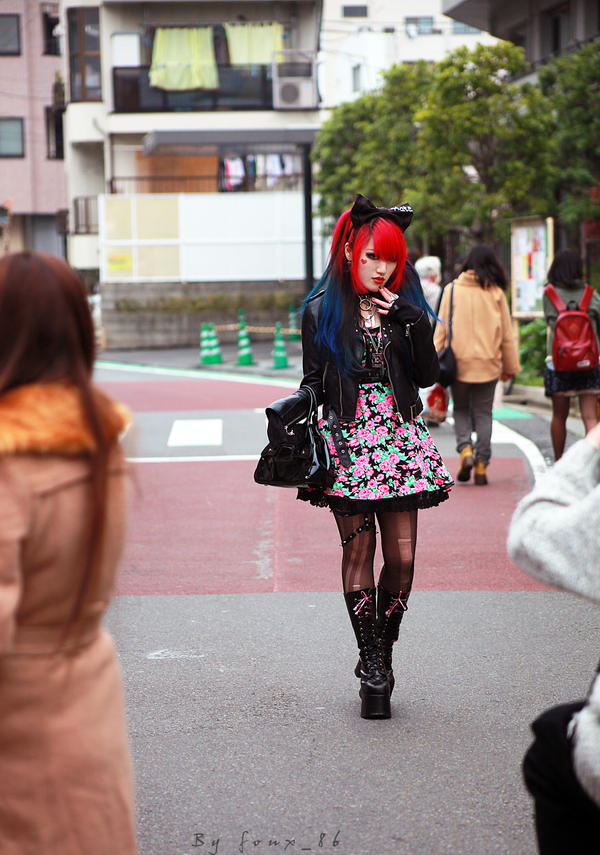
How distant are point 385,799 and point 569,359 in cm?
648

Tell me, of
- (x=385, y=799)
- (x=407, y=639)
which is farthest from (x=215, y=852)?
(x=407, y=639)

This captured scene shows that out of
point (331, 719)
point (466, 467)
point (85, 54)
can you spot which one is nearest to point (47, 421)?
point (331, 719)

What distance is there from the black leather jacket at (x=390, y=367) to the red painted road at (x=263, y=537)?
1.16 metres

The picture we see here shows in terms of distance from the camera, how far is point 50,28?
177 feet

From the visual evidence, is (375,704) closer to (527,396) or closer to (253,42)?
(527,396)

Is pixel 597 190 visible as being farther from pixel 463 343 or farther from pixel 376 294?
pixel 376 294

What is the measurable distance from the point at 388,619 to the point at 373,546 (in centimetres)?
29

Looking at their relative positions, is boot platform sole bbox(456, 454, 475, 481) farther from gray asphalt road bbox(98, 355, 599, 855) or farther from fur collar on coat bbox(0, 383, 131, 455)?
fur collar on coat bbox(0, 383, 131, 455)

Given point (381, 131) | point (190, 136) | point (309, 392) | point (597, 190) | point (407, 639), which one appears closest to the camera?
point (309, 392)

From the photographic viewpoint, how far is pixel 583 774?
2258 mm

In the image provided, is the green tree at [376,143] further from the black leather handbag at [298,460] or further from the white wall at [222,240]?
the black leather handbag at [298,460]

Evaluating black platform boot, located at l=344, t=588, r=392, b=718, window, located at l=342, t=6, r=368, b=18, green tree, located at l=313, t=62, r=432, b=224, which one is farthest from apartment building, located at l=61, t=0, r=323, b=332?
window, located at l=342, t=6, r=368, b=18

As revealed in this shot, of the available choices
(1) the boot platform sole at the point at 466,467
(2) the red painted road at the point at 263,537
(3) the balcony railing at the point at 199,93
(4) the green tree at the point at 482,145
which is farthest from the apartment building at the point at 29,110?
(1) the boot platform sole at the point at 466,467

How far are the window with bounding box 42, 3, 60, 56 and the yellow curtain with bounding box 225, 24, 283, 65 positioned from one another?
65.4 ft
